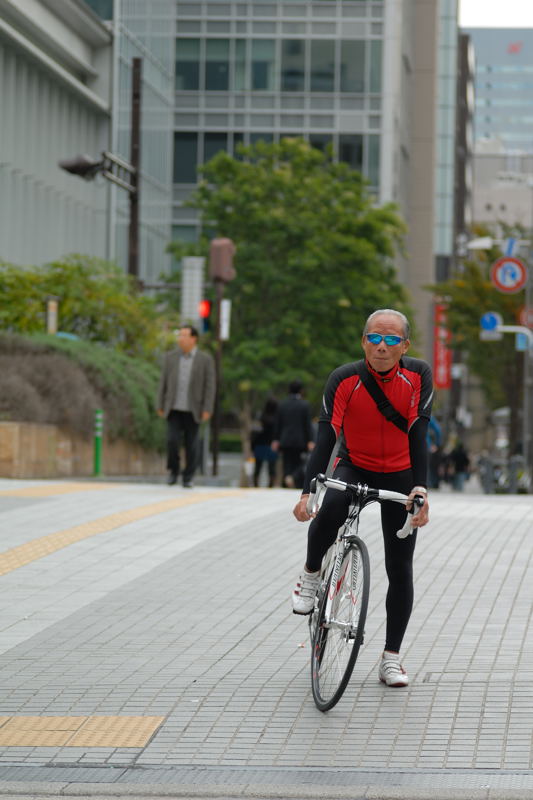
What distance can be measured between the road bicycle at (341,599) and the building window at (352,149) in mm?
57645

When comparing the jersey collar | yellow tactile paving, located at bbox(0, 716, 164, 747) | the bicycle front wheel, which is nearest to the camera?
yellow tactile paving, located at bbox(0, 716, 164, 747)

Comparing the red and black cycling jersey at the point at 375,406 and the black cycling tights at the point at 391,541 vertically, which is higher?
the red and black cycling jersey at the point at 375,406

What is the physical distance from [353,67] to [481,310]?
76.3 ft

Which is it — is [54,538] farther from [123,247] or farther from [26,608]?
[123,247]

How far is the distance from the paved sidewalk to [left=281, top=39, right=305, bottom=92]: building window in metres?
53.4

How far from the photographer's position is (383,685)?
697cm

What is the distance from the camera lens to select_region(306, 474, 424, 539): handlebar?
652cm

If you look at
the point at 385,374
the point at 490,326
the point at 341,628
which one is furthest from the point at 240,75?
the point at 341,628

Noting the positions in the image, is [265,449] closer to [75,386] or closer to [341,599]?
[75,386]

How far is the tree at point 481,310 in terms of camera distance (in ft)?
141

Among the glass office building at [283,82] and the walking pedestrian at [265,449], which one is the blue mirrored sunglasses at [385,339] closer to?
the walking pedestrian at [265,449]

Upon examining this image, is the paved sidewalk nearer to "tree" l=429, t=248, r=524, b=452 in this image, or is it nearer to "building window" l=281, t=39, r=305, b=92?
"tree" l=429, t=248, r=524, b=452

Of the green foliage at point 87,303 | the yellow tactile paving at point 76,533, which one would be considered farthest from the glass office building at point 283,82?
the yellow tactile paving at point 76,533

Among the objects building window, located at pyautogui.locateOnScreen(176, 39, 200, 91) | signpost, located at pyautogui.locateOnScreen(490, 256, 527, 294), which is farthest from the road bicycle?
building window, located at pyautogui.locateOnScreen(176, 39, 200, 91)
